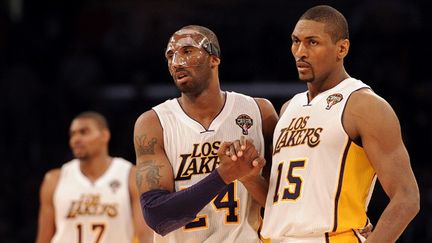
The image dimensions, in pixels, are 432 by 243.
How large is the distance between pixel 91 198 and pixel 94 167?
37cm

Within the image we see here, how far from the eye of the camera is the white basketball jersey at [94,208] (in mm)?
7340

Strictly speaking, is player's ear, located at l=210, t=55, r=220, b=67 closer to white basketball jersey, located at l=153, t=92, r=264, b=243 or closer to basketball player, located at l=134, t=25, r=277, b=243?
basketball player, located at l=134, t=25, r=277, b=243

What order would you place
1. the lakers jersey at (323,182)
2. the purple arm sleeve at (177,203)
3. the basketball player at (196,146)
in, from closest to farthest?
the lakers jersey at (323,182), the purple arm sleeve at (177,203), the basketball player at (196,146)

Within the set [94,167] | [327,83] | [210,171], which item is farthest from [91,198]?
[327,83]

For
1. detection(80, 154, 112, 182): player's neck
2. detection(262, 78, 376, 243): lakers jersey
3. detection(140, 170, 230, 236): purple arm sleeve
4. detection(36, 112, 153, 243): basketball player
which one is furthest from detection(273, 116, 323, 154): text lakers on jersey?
detection(80, 154, 112, 182): player's neck

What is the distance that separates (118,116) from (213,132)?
5739 millimetres

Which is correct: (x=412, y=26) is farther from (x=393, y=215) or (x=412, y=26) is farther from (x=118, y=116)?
(x=393, y=215)

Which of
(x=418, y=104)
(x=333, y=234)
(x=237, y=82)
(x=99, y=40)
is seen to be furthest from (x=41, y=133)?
(x=333, y=234)

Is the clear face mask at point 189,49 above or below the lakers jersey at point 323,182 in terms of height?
above

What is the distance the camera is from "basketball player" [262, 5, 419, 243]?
3.78m

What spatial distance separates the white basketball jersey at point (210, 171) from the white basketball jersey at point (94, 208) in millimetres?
2805

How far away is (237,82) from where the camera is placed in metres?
10.2

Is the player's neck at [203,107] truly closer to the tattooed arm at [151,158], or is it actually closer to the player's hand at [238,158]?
the tattooed arm at [151,158]

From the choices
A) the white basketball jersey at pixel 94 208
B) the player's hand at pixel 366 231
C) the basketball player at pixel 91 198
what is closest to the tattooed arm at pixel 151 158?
the player's hand at pixel 366 231
